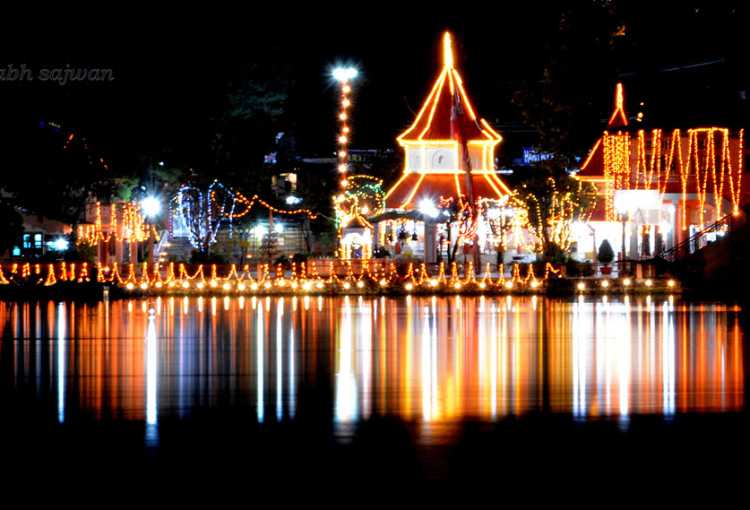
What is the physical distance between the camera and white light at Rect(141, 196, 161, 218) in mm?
56031

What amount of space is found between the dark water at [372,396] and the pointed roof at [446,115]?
30012mm

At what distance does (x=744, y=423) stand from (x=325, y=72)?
210 ft

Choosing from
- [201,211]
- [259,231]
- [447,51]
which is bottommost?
[259,231]

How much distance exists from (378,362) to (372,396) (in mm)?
3939

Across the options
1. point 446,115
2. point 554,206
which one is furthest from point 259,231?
point 554,206

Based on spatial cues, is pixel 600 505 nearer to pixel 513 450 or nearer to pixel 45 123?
pixel 513 450

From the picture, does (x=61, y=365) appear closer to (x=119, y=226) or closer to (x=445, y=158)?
(x=119, y=226)

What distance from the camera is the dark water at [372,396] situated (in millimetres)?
12398

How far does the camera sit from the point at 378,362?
20500 mm

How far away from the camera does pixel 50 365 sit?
2008cm

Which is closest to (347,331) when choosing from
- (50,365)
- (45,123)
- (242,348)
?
(242,348)

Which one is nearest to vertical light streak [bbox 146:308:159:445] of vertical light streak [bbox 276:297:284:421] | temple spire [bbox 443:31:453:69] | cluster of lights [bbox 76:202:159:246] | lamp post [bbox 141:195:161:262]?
vertical light streak [bbox 276:297:284:421]

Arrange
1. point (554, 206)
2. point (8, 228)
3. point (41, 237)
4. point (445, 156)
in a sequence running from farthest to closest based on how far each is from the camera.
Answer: point (41, 237) < point (445, 156) < point (554, 206) < point (8, 228)

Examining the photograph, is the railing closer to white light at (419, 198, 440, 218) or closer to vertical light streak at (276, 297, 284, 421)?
white light at (419, 198, 440, 218)
